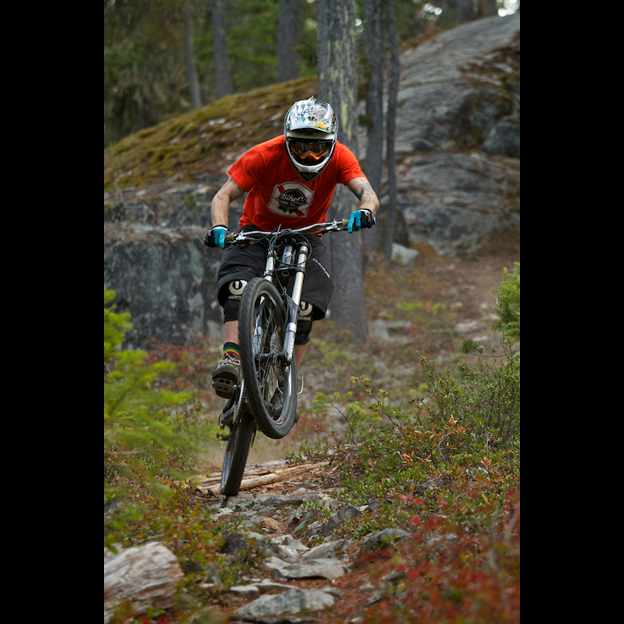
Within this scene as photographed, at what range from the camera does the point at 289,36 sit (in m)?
19.1

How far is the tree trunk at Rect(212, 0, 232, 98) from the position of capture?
72.1ft

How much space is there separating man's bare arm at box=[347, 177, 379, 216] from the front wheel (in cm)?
109

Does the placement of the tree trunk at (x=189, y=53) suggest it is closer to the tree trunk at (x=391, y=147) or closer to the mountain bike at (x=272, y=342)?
the tree trunk at (x=391, y=147)

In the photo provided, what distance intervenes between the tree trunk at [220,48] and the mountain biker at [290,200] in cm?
1830

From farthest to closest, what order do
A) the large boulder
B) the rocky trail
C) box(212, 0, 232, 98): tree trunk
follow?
box(212, 0, 232, 98): tree trunk
the large boulder
the rocky trail

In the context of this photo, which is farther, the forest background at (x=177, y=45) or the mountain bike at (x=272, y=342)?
Answer: the forest background at (x=177, y=45)

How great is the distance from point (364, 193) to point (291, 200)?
2.06 ft

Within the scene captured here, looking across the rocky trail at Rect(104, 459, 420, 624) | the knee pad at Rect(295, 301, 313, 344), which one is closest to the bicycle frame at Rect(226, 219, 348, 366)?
the knee pad at Rect(295, 301, 313, 344)

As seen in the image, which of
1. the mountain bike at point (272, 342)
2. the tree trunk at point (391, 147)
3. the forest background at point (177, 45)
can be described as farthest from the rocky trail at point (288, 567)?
the forest background at point (177, 45)

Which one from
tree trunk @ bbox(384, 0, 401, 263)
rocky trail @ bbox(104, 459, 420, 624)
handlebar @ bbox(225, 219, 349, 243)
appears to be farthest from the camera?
tree trunk @ bbox(384, 0, 401, 263)

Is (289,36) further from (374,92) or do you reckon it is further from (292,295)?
(292,295)

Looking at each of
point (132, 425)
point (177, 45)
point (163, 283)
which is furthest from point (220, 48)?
point (132, 425)

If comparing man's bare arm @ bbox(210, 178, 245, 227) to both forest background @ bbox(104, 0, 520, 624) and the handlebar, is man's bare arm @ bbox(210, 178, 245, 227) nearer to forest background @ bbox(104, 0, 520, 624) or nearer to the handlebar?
the handlebar

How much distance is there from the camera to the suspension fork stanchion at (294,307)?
4738mm
